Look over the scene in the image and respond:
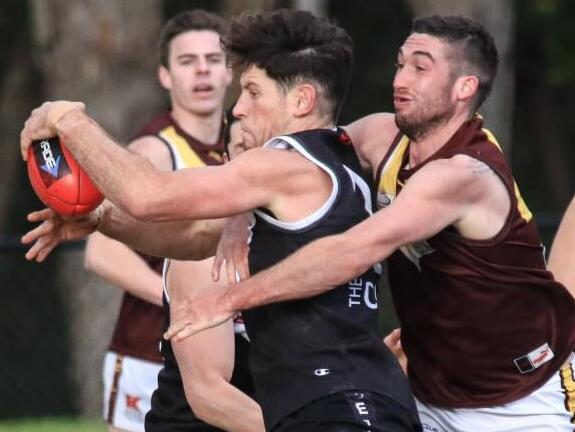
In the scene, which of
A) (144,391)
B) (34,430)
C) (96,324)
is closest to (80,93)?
(96,324)

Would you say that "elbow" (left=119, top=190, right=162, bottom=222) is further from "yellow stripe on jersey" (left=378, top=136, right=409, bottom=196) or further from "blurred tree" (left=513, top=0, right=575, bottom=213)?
"blurred tree" (left=513, top=0, right=575, bottom=213)

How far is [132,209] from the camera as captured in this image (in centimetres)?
488

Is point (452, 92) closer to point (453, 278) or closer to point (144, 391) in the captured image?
point (453, 278)

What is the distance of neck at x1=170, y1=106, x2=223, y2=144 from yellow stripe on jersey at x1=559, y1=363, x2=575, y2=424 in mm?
2818

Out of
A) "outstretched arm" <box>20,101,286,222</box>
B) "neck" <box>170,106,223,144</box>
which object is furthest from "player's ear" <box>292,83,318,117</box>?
"neck" <box>170,106,223,144</box>

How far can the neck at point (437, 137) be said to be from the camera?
5348mm

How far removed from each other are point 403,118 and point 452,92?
188 millimetres

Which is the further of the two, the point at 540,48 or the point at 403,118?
the point at 540,48

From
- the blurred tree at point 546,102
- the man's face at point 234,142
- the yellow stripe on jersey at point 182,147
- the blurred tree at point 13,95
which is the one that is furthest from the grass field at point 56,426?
the blurred tree at point 546,102

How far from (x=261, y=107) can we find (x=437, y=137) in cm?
62

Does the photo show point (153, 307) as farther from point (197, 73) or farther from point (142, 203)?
point (142, 203)

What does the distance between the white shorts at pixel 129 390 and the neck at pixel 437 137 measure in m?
2.55

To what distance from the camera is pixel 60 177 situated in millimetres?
5191

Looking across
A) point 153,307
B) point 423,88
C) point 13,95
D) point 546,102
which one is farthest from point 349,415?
point 546,102
